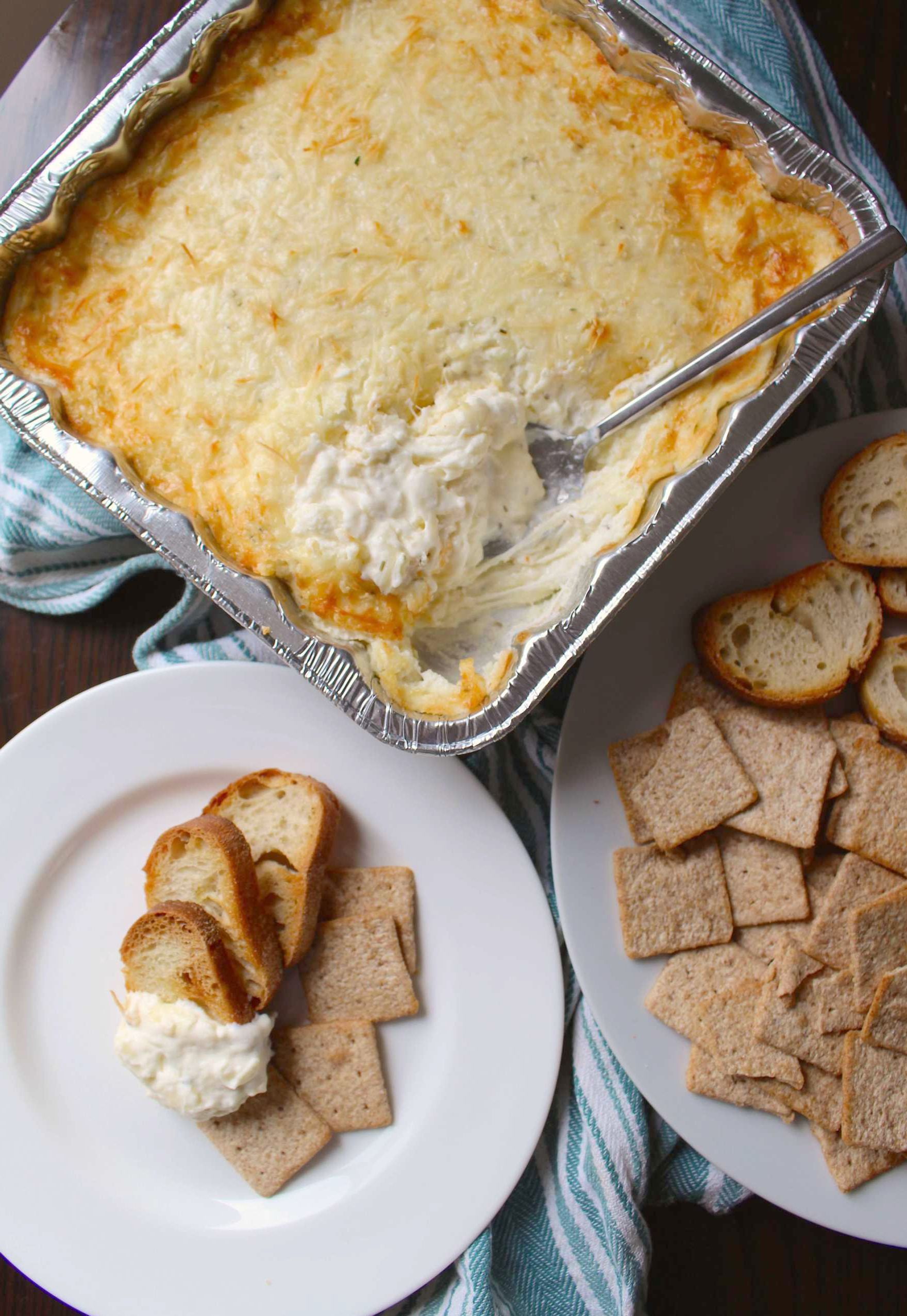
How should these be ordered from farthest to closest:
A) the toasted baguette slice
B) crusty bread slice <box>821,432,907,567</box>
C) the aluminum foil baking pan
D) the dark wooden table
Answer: the dark wooden table, crusty bread slice <box>821,432,907,567</box>, the toasted baguette slice, the aluminum foil baking pan

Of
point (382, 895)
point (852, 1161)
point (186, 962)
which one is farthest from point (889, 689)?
point (186, 962)

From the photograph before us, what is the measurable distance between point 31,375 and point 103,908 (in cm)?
111

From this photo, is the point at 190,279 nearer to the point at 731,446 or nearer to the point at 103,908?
the point at 731,446

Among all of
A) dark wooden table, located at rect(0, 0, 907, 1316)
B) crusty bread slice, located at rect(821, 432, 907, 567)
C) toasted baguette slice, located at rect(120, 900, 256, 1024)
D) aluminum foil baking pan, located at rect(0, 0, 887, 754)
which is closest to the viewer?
aluminum foil baking pan, located at rect(0, 0, 887, 754)

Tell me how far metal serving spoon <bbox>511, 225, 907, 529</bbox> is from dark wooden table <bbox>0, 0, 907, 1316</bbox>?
2.13 feet

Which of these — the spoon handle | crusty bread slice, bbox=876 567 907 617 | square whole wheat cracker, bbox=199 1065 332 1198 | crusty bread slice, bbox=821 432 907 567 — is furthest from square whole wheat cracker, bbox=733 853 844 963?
the spoon handle

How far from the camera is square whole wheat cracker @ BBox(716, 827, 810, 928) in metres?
2.18

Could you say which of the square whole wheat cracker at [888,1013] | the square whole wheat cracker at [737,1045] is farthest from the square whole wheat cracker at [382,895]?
the square whole wheat cracker at [888,1013]

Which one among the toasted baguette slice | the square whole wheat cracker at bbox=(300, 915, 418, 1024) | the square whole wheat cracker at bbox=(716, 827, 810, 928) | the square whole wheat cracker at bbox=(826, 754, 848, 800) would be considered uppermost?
the toasted baguette slice

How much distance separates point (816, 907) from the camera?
2.22 metres

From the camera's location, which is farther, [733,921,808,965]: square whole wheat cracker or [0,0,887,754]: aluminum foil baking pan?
[733,921,808,965]: square whole wheat cracker

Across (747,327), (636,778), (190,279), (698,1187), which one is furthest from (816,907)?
(190,279)

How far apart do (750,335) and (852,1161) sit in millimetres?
1662

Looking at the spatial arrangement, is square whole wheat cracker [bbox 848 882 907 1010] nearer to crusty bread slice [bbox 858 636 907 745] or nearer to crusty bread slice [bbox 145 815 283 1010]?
crusty bread slice [bbox 858 636 907 745]
